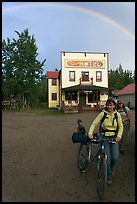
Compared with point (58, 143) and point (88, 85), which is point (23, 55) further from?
point (58, 143)

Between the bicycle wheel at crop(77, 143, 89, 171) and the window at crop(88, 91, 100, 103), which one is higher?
the window at crop(88, 91, 100, 103)

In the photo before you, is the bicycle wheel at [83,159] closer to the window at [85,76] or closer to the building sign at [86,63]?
the building sign at [86,63]

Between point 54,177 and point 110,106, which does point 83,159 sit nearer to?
point 54,177

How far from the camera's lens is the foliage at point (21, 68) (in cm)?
4169

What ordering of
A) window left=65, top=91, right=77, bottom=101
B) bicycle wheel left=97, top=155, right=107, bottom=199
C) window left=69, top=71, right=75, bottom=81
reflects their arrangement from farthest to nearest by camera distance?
window left=65, top=91, right=77, bottom=101 → window left=69, top=71, right=75, bottom=81 → bicycle wheel left=97, top=155, right=107, bottom=199

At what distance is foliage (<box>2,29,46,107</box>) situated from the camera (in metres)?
41.7

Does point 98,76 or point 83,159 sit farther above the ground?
point 98,76

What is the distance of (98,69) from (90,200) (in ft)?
112

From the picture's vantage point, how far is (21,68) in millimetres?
41875

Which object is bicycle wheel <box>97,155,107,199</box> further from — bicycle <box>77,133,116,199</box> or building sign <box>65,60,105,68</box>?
building sign <box>65,60,105,68</box>

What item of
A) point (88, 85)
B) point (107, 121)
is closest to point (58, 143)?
point (107, 121)

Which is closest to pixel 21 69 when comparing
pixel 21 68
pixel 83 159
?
pixel 21 68

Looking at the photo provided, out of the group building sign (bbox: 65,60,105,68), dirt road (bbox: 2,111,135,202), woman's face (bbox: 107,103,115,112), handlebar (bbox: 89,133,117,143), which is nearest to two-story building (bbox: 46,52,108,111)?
building sign (bbox: 65,60,105,68)

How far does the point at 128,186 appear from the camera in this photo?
446 centimetres
